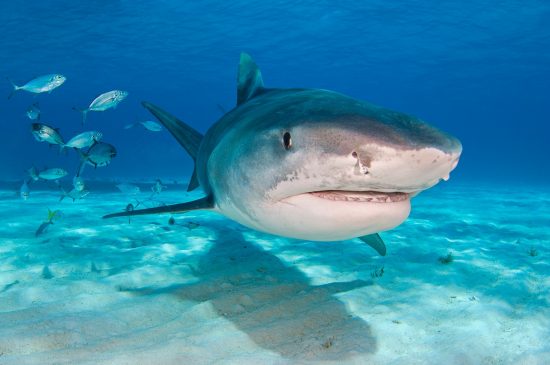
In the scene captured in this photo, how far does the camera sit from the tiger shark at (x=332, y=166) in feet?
5.79

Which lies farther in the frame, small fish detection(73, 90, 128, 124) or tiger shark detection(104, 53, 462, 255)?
small fish detection(73, 90, 128, 124)

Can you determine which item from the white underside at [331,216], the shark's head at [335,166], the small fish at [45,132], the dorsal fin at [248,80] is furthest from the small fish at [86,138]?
the white underside at [331,216]

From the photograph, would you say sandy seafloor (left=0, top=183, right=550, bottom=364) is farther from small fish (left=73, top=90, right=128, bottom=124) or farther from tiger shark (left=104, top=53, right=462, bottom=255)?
small fish (left=73, top=90, right=128, bottom=124)

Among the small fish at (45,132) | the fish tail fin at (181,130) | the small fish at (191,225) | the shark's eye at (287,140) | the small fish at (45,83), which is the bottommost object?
the small fish at (191,225)

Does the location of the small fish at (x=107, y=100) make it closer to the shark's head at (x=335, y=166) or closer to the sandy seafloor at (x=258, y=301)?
the sandy seafloor at (x=258, y=301)

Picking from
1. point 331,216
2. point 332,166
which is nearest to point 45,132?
point 331,216

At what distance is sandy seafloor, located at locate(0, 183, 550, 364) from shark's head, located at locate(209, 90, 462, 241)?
0.93 metres

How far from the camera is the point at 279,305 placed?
3424mm

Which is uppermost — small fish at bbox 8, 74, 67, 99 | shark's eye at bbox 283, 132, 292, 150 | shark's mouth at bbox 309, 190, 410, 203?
shark's eye at bbox 283, 132, 292, 150

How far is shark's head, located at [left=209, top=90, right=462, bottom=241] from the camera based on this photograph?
1.76m

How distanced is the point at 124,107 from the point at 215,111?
2476 centimetres

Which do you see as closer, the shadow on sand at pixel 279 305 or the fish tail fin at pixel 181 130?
the shadow on sand at pixel 279 305

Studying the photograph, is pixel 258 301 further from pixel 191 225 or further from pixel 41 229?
pixel 41 229

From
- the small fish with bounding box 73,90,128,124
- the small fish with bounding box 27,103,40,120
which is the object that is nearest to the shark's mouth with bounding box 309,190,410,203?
the small fish with bounding box 73,90,128,124
